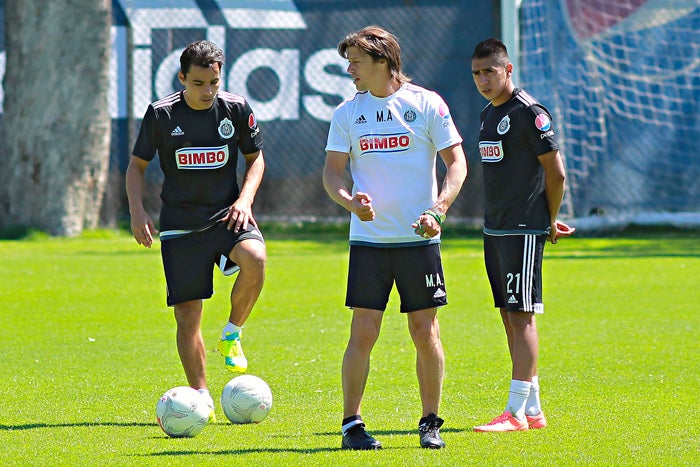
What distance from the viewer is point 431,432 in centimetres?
570

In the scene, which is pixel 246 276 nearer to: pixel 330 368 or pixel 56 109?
pixel 330 368

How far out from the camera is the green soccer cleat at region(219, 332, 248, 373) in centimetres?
679

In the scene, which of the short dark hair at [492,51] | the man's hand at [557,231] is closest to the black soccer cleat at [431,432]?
the man's hand at [557,231]

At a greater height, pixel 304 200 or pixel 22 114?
pixel 22 114

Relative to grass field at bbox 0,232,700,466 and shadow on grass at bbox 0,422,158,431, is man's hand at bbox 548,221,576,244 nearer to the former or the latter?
grass field at bbox 0,232,700,466

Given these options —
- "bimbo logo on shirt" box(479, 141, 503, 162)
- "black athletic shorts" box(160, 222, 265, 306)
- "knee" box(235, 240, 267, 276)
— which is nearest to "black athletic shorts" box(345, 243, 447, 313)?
"bimbo logo on shirt" box(479, 141, 503, 162)

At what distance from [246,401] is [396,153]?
1.58 metres

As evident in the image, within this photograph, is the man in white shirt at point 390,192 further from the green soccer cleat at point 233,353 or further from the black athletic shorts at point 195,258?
the black athletic shorts at point 195,258

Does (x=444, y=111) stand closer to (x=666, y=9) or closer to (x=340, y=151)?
(x=340, y=151)

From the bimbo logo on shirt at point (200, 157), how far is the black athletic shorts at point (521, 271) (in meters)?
1.64

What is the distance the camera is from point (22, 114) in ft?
60.9

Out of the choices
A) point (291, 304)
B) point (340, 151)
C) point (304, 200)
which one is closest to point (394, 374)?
point (340, 151)

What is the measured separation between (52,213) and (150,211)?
1.53 m

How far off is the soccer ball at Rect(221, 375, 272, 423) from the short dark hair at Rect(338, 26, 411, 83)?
1.80m
